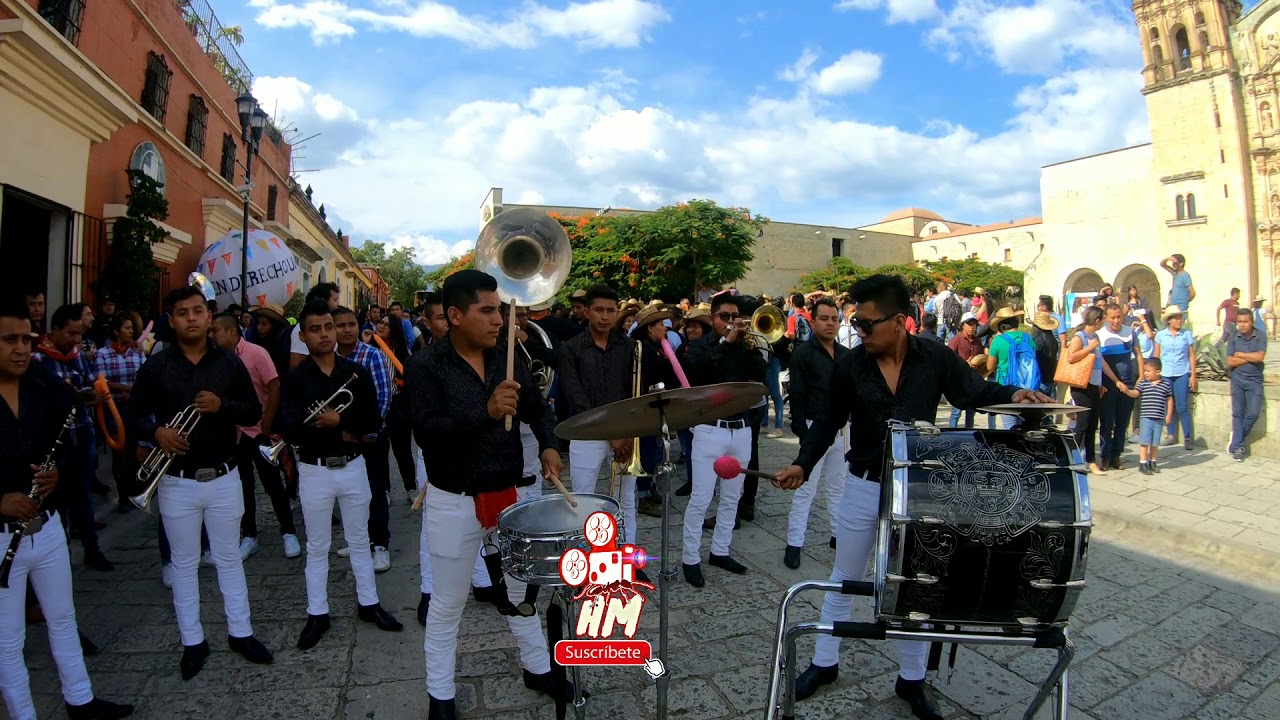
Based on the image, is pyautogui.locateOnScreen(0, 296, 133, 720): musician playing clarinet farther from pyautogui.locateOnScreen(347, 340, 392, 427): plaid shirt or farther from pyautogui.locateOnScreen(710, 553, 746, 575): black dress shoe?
pyautogui.locateOnScreen(710, 553, 746, 575): black dress shoe

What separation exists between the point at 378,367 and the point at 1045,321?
8.38 m

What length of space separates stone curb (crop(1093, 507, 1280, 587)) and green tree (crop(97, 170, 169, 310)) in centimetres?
1149

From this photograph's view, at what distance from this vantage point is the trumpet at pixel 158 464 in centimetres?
355

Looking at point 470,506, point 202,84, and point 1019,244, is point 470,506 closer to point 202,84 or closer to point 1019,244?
point 202,84

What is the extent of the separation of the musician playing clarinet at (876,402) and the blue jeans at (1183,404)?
836 cm

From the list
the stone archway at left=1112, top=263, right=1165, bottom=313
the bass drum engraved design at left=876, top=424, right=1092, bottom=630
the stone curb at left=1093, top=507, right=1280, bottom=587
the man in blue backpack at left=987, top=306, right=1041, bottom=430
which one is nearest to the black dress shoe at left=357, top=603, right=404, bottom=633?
the bass drum engraved design at left=876, top=424, right=1092, bottom=630

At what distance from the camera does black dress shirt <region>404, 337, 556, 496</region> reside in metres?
3.04

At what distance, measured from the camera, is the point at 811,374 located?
541cm

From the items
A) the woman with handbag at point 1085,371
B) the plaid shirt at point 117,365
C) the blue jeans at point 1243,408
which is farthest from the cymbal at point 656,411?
the blue jeans at point 1243,408

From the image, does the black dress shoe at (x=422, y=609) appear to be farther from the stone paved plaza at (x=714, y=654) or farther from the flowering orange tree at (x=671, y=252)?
the flowering orange tree at (x=671, y=252)

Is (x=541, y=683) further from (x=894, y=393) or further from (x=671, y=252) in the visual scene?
(x=671, y=252)

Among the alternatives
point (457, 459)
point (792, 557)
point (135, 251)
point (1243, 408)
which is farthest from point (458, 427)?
point (1243, 408)

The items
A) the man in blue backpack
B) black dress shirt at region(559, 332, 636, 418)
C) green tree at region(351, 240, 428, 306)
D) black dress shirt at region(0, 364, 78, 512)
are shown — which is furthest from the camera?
green tree at region(351, 240, 428, 306)

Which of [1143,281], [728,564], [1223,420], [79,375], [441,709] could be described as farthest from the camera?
[1143,281]
